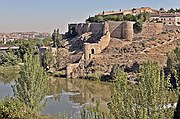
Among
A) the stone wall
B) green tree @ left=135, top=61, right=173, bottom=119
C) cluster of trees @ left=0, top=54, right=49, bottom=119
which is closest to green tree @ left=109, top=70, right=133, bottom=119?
green tree @ left=135, top=61, right=173, bottom=119

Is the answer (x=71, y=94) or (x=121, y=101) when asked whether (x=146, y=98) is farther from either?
(x=71, y=94)

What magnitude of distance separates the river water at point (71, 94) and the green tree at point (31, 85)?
3.56 m

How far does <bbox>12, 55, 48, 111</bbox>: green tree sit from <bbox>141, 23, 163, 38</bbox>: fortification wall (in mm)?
22451

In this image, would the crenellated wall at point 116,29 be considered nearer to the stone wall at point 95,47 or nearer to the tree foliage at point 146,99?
the stone wall at point 95,47

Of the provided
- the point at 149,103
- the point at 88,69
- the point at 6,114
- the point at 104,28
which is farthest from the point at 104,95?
the point at 149,103

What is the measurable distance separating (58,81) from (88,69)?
3.11m

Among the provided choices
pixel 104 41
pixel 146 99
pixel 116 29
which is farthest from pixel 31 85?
pixel 116 29

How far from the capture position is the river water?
19.1 meters

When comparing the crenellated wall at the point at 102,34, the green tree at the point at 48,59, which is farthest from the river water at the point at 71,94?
the green tree at the point at 48,59

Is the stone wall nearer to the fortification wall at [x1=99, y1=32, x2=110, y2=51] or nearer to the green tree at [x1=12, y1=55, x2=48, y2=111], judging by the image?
the fortification wall at [x1=99, y1=32, x2=110, y2=51]

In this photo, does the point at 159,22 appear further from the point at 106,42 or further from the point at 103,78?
the point at 103,78

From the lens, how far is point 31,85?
13336 mm

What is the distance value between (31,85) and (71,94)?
11314 millimetres

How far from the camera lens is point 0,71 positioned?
36.2m
